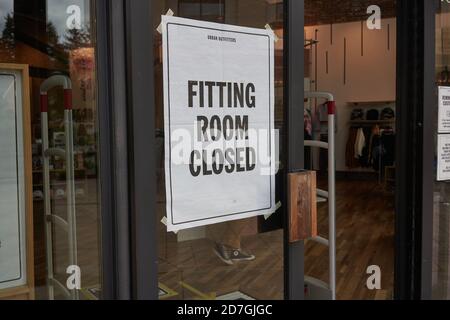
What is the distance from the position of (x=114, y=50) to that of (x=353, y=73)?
302 inches

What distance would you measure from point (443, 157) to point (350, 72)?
6.53m

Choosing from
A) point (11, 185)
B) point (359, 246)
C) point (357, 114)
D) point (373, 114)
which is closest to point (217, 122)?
point (11, 185)

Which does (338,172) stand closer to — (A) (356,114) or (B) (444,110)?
(A) (356,114)

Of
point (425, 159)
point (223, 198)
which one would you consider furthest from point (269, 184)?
point (425, 159)

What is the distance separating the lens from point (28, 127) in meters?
1.84

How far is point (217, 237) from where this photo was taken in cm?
168

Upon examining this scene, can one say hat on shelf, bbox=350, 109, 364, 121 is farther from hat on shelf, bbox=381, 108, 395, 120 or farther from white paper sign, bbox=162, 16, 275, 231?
white paper sign, bbox=162, 16, 275, 231

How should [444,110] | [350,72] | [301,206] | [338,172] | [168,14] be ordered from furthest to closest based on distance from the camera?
[338,172], [350,72], [444,110], [301,206], [168,14]

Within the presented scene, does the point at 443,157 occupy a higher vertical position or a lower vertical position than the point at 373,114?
lower

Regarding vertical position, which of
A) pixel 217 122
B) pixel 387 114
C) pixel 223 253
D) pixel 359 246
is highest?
pixel 387 114

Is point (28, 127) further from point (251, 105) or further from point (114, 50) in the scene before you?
point (251, 105)

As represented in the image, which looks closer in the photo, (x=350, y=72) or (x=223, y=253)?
(x=223, y=253)

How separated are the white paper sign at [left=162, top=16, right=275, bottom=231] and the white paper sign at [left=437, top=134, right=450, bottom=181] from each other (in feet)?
3.27
